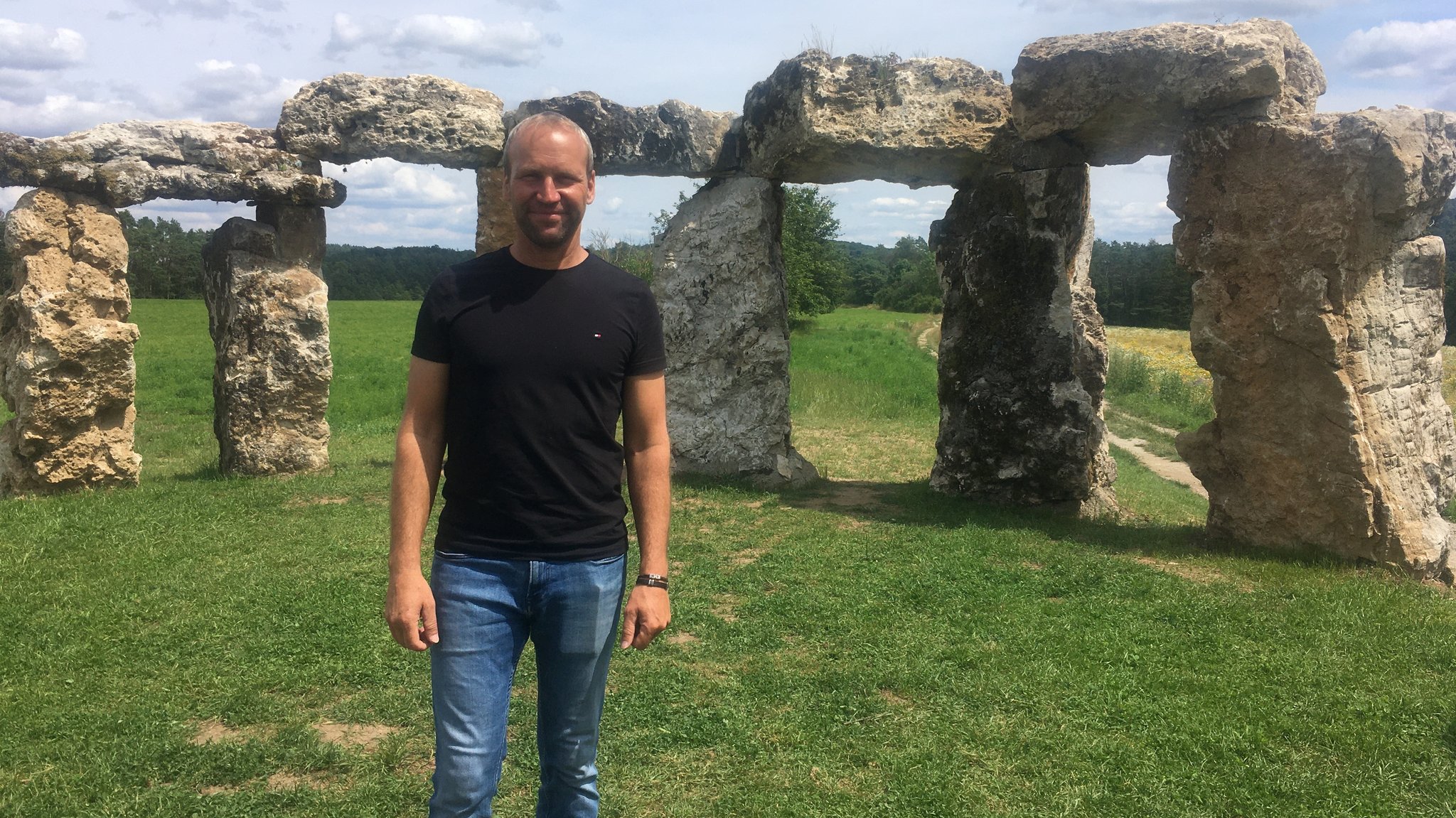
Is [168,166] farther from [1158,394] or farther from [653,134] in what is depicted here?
[1158,394]

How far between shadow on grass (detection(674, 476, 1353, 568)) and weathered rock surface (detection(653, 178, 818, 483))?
1.17 feet

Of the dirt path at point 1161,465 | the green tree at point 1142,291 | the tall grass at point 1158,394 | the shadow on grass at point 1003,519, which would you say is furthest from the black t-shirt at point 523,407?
the green tree at point 1142,291

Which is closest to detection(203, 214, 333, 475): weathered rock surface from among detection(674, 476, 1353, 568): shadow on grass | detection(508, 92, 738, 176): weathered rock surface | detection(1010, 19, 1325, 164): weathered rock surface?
detection(508, 92, 738, 176): weathered rock surface

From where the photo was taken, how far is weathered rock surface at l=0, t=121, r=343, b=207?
9242mm

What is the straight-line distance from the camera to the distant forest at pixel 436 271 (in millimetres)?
50656

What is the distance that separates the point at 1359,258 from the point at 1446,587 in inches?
91.4

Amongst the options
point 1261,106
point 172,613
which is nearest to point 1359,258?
point 1261,106

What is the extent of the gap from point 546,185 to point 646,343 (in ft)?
1.73

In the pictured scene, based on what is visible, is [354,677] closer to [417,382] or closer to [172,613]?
[172,613]

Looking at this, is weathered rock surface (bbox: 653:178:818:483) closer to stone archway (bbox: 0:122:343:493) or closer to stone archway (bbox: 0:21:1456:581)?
stone archway (bbox: 0:21:1456:581)

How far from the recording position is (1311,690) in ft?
16.7

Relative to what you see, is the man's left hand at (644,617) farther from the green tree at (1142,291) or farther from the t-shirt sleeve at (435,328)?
the green tree at (1142,291)

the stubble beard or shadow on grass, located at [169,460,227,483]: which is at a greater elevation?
the stubble beard

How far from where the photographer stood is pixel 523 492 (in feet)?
9.39
